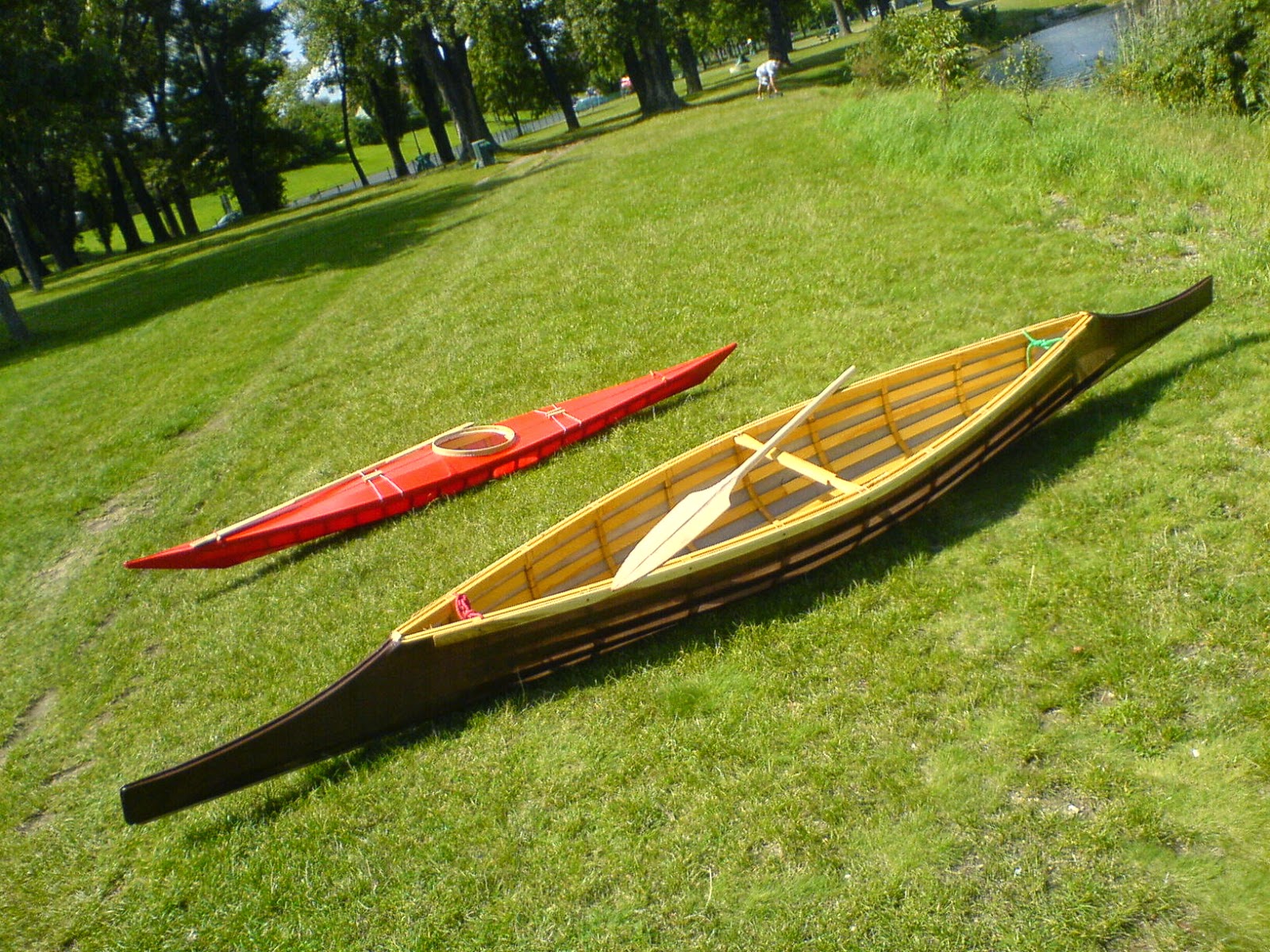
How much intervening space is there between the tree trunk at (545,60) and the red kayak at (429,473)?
1230 inches

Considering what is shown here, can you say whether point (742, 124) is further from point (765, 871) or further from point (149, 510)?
point (765, 871)

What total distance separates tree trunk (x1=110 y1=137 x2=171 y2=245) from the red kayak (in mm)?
36954

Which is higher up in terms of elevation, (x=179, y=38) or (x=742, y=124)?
(x=179, y=38)

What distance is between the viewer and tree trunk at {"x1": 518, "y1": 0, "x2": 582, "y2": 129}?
37625mm

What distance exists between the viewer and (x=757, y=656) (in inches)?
209

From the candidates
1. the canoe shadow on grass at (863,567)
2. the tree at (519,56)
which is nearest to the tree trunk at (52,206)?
the tree at (519,56)

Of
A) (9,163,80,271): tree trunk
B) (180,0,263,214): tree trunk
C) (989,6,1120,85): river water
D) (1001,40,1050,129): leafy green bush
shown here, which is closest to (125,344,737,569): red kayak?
(1001,40,1050,129): leafy green bush

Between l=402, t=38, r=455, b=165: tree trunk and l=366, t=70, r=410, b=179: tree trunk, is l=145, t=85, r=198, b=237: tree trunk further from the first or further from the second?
l=402, t=38, r=455, b=165: tree trunk

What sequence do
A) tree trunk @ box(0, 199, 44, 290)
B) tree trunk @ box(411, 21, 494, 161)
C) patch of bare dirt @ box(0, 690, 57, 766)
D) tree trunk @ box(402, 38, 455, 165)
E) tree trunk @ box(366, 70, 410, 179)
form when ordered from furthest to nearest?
tree trunk @ box(366, 70, 410, 179) → tree trunk @ box(402, 38, 455, 165) → tree trunk @ box(411, 21, 494, 161) → tree trunk @ box(0, 199, 44, 290) → patch of bare dirt @ box(0, 690, 57, 766)

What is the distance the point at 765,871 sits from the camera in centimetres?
410

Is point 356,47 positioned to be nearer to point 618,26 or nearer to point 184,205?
point 618,26

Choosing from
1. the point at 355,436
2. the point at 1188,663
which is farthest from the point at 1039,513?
the point at 355,436

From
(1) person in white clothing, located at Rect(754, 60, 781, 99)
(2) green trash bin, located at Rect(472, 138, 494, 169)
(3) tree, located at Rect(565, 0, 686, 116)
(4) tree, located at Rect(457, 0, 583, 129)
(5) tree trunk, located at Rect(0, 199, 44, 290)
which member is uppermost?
(4) tree, located at Rect(457, 0, 583, 129)

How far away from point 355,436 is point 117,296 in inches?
729
